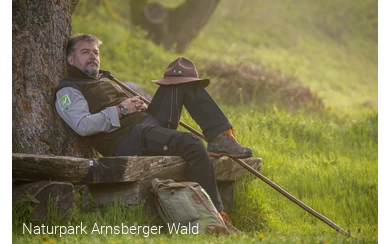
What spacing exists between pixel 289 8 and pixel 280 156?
21567mm

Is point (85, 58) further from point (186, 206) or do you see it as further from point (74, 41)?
point (186, 206)

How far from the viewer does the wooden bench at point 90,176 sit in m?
5.04

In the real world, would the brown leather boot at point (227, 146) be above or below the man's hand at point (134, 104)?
below

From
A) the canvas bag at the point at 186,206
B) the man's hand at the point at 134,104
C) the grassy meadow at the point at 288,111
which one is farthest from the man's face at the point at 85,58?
the grassy meadow at the point at 288,111

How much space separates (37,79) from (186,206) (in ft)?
5.81

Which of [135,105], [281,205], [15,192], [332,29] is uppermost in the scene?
[332,29]

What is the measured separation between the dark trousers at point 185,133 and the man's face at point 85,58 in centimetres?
67

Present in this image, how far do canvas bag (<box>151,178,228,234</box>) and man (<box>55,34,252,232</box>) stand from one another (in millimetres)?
241

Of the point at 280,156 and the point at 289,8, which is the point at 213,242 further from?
the point at 289,8

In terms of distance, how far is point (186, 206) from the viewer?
213 inches

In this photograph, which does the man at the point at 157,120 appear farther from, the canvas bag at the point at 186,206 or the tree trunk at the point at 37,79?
the canvas bag at the point at 186,206

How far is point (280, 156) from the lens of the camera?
28.5 feet

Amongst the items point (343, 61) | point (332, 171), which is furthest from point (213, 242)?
point (343, 61)

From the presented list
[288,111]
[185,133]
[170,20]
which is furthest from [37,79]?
[170,20]
